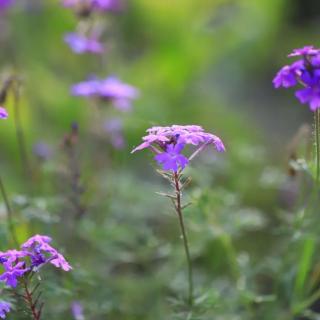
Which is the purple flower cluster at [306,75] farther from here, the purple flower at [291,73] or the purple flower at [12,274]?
the purple flower at [12,274]

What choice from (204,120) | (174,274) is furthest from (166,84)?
(174,274)

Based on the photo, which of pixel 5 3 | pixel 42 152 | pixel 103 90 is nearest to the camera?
pixel 103 90

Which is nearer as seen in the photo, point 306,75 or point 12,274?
point 12,274

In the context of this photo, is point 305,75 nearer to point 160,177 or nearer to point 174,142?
point 174,142

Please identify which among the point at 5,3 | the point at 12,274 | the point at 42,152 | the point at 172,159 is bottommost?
the point at 12,274

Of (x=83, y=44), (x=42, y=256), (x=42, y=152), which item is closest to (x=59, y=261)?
(x=42, y=256)

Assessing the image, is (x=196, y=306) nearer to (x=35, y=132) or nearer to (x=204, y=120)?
(x=35, y=132)

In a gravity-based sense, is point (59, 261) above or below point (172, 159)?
below

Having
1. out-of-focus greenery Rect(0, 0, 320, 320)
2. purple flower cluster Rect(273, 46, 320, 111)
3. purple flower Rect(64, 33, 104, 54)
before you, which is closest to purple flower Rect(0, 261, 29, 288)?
out-of-focus greenery Rect(0, 0, 320, 320)
